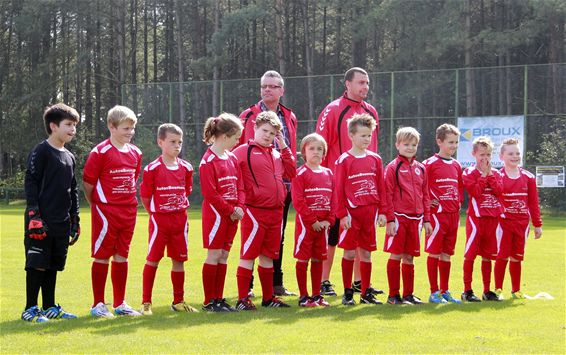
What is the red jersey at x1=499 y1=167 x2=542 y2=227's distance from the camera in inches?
367

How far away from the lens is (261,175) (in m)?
8.21

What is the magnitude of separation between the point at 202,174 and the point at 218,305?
122 cm

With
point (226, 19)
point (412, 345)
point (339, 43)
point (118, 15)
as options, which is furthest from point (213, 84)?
point (412, 345)

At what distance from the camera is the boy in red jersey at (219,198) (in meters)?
7.91

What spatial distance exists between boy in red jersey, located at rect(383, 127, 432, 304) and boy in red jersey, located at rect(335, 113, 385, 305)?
156 mm

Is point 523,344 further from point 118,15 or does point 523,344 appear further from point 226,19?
point 118,15

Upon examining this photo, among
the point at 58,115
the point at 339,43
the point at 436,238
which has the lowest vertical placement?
the point at 436,238

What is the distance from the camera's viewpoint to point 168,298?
9094mm

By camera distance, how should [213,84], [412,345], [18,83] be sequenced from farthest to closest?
[18,83] → [213,84] → [412,345]

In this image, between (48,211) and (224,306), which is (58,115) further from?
(224,306)

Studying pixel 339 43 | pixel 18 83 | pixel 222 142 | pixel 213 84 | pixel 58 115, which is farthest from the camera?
pixel 18 83

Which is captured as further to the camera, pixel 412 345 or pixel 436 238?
pixel 436 238

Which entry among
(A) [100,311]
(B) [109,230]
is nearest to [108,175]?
(B) [109,230]

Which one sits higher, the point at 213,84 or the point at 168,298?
the point at 213,84
